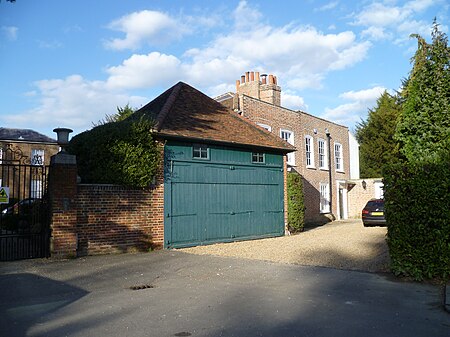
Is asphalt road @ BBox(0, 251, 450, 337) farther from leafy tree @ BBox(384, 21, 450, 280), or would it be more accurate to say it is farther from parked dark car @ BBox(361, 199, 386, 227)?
parked dark car @ BBox(361, 199, 386, 227)

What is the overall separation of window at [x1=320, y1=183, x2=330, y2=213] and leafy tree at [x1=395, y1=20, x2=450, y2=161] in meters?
15.9

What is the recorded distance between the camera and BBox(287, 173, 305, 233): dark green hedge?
1689 centimetres

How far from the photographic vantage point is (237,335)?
4816 millimetres

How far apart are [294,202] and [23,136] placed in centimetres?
2998

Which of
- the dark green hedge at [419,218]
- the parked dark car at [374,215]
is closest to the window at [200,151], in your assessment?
the dark green hedge at [419,218]

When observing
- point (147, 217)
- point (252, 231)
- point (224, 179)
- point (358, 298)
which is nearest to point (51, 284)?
point (147, 217)

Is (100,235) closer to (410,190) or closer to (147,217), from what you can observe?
(147,217)

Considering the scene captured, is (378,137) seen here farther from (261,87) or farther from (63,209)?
(63,209)

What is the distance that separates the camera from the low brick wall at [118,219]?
36.1 ft

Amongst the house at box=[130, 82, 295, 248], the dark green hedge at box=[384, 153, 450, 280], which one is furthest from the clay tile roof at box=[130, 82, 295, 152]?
the dark green hedge at box=[384, 153, 450, 280]

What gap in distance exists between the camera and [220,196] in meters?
14.3

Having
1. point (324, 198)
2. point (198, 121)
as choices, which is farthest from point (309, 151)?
point (198, 121)

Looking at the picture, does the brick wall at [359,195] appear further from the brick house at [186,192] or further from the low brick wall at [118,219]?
the low brick wall at [118,219]

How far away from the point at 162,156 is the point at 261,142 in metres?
4.63
